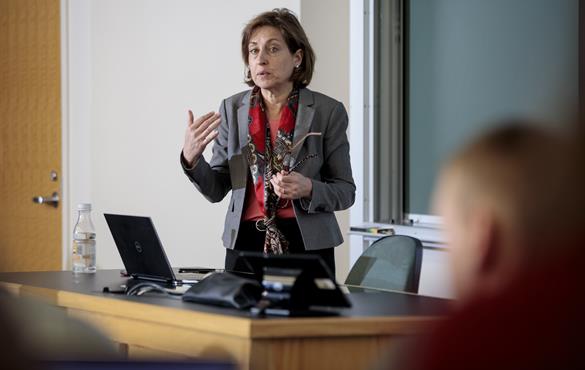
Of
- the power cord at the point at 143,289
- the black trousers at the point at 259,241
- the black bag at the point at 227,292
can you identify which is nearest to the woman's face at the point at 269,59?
the black trousers at the point at 259,241

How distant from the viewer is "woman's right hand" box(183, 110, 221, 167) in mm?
3193

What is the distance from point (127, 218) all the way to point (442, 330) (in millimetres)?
2437

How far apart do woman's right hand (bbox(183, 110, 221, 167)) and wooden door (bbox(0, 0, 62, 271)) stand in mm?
3737

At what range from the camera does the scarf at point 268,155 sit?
3258mm

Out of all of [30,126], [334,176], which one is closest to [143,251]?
[334,176]

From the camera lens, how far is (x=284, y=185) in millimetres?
3090

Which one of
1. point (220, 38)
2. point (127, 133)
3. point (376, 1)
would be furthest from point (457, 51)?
point (127, 133)

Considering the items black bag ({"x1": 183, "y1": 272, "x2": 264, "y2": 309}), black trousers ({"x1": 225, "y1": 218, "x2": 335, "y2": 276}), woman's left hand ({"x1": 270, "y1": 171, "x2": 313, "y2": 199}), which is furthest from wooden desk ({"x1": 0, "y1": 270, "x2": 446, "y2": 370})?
black trousers ({"x1": 225, "y1": 218, "x2": 335, "y2": 276})

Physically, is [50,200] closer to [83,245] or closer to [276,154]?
[83,245]

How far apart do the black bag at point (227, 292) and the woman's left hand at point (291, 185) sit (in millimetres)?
659

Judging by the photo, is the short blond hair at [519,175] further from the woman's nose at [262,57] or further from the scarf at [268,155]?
the woman's nose at [262,57]

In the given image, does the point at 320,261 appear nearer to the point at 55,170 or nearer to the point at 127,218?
the point at 127,218

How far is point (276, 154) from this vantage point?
3422mm

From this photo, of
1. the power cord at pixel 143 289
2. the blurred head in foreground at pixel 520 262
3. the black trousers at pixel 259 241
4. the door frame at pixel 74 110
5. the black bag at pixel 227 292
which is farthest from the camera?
the door frame at pixel 74 110
